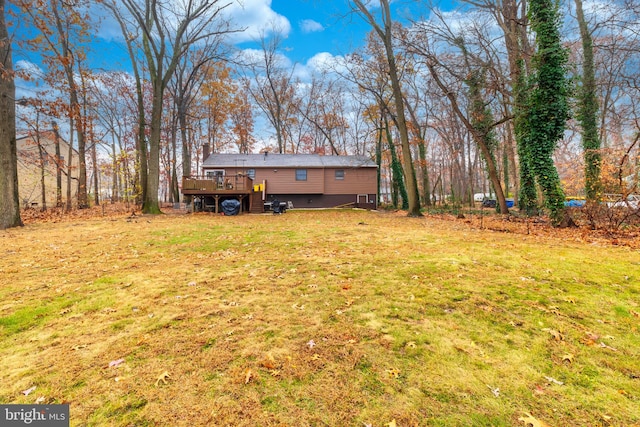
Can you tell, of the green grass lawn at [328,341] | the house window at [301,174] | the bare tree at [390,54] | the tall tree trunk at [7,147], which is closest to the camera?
the green grass lawn at [328,341]

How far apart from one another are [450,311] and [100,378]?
127 inches

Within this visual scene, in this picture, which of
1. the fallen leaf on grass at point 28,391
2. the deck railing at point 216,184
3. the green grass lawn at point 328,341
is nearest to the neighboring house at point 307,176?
the deck railing at point 216,184

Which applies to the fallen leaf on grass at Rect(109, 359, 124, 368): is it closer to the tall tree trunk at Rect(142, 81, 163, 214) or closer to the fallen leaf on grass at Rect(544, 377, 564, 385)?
the fallen leaf on grass at Rect(544, 377, 564, 385)

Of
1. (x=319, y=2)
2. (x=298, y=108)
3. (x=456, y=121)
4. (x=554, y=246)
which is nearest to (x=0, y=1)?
(x=319, y=2)

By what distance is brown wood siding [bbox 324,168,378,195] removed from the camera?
22266 mm

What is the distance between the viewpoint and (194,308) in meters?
3.16

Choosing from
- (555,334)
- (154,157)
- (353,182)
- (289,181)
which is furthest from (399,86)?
(555,334)

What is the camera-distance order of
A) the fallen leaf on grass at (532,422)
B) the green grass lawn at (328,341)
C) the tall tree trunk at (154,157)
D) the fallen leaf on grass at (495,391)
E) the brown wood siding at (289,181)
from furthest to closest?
1. the brown wood siding at (289,181)
2. the tall tree trunk at (154,157)
3. the fallen leaf on grass at (495,391)
4. the green grass lawn at (328,341)
5. the fallen leaf on grass at (532,422)

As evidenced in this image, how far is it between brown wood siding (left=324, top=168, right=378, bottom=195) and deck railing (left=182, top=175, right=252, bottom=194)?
6.94 meters

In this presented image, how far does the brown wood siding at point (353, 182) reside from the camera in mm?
22266

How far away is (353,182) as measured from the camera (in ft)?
73.9

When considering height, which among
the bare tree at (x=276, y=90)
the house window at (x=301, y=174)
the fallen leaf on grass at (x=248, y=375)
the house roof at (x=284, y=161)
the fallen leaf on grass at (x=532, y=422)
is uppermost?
the bare tree at (x=276, y=90)

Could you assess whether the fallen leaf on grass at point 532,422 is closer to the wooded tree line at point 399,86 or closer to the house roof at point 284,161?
the wooded tree line at point 399,86

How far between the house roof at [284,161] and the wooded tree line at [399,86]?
3.26m
